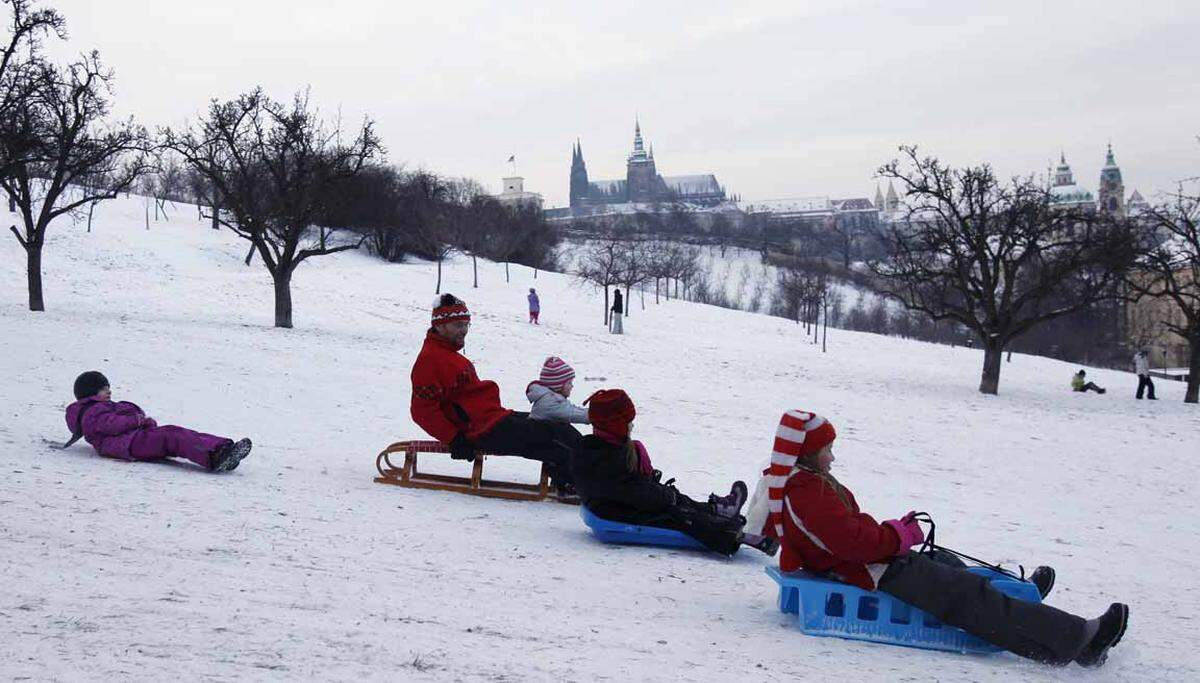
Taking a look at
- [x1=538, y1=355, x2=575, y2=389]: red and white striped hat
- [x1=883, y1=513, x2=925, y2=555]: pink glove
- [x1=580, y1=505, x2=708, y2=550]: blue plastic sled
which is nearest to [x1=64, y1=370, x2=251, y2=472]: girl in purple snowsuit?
[x1=538, y1=355, x2=575, y2=389]: red and white striped hat

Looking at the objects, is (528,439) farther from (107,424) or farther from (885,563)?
(885,563)

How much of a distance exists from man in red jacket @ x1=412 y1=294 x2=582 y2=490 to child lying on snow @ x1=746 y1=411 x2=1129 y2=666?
9.92ft

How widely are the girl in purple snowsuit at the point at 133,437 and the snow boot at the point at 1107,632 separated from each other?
20.4ft

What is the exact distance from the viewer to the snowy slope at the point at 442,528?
4.14 metres

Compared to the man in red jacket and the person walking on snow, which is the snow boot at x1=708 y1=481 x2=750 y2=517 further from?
the person walking on snow

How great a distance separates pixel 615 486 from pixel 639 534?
14.8 inches

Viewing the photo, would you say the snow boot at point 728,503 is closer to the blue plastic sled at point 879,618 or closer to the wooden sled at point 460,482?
the wooden sled at point 460,482

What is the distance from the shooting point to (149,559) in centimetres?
516

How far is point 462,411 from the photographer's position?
828 centimetres

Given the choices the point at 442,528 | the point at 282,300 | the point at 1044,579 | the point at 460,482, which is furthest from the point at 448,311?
the point at 282,300

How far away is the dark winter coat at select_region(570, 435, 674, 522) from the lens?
685 cm

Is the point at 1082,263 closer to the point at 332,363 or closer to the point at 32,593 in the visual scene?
the point at 332,363

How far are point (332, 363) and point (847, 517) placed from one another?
1512 cm

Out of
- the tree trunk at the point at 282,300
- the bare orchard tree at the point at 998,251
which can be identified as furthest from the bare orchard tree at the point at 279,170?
the bare orchard tree at the point at 998,251
